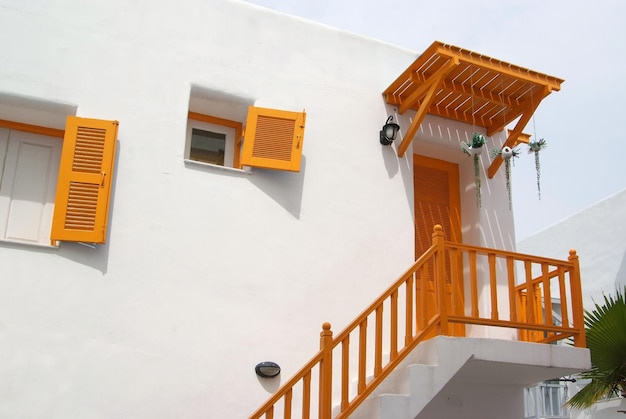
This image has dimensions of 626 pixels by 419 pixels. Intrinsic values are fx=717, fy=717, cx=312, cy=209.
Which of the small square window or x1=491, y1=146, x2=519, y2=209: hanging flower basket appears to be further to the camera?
x1=491, y1=146, x2=519, y2=209: hanging flower basket

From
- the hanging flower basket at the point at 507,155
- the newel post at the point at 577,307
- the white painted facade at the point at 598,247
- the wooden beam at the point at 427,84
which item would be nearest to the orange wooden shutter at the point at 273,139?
the wooden beam at the point at 427,84

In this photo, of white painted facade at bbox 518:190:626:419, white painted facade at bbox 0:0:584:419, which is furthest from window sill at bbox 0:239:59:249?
white painted facade at bbox 518:190:626:419

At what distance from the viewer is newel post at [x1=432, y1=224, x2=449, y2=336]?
652 cm

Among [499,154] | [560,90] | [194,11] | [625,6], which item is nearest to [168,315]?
[194,11]

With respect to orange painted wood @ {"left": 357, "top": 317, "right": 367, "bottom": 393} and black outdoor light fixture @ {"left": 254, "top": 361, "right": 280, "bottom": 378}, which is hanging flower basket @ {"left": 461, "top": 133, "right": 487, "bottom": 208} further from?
black outdoor light fixture @ {"left": 254, "top": 361, "right": 280, "bottom": 378}

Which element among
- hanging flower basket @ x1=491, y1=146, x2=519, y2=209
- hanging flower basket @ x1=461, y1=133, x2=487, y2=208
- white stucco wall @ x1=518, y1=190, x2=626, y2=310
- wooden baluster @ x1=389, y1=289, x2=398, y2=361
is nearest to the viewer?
wooden baluster @ x1=389, y1=289, x2=398, y2=361

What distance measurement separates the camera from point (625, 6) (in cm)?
904

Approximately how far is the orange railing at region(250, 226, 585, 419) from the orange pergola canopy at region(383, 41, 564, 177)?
1.85 m

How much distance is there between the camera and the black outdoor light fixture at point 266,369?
23.0 ft

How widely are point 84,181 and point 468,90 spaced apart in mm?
4359

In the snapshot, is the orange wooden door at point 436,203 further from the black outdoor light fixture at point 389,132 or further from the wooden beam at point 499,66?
the wooden beam at point 499,66

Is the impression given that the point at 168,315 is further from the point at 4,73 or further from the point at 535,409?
the point at 535,409

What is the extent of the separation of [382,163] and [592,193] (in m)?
10.6

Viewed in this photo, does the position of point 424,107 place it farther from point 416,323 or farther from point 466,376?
point 466,376
